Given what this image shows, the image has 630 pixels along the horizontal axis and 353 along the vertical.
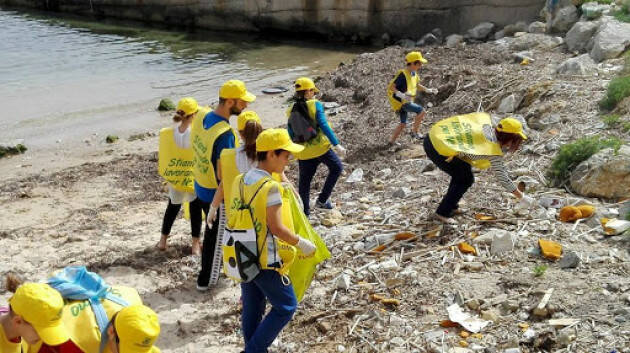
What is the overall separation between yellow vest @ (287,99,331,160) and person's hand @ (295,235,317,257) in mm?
2758

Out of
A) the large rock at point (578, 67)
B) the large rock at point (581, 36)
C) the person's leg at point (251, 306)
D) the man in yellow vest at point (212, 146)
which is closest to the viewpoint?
the person's leg at point (251, 306)

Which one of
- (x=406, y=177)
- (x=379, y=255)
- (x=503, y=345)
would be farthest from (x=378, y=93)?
(x=503, y=345)

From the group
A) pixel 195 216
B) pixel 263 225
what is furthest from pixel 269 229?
pixel 195 216

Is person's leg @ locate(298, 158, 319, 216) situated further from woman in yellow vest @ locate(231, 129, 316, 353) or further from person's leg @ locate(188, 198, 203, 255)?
woman in yellow vest @ locate(231, 129, 316, 353)

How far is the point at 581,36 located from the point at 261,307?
399 inches

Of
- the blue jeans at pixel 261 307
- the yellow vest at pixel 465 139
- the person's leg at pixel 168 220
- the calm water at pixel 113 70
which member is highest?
the yellow vest at pixel 465 139

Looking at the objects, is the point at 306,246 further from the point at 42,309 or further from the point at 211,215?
the point at 42,309

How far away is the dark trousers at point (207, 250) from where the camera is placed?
5535 mm

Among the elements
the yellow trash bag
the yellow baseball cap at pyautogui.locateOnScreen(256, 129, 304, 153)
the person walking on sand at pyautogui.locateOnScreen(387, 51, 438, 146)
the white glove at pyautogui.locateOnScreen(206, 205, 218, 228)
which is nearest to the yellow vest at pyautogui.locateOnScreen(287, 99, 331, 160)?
the white glove at pyautogui.locateOnScreen(206, 205, 218, 228)

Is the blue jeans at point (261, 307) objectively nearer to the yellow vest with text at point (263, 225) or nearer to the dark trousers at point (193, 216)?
the yellow vest with text at point (263, 225)

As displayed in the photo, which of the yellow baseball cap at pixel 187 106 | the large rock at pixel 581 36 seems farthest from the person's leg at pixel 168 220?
the large rock at pixel 581 36

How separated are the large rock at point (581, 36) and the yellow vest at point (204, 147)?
891 centimetres

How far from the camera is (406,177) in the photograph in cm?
803

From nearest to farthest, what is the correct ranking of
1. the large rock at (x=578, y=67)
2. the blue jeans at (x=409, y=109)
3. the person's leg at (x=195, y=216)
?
the person's leg at (x=195, y=216) → the blue jeans at (x=409, y=109) → the large rock at (x=578, y=67)
